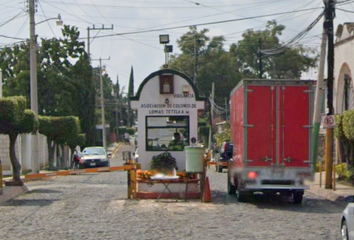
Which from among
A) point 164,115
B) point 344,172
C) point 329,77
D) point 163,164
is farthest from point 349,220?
point 344,172

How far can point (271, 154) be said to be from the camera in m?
17.9

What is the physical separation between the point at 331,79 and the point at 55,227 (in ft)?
42.2

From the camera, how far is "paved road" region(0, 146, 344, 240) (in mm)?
12969

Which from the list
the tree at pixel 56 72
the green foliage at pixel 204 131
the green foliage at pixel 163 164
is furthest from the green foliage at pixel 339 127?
the green foliage at pixel 204 131

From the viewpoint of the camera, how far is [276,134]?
17.9 m

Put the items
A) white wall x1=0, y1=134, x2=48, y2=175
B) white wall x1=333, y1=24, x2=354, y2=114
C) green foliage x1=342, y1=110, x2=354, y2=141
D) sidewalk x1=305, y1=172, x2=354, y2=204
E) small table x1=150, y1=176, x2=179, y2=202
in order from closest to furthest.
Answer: small table x1=150, y1=176, x2=179, y2=202
sidewalk x1=305, y1=172, x2=354, y2=204
green foliage x1=342, y1=110, x2=354, y2=141
white wall x1=333, y1=24, x2=354, y2=114
white wall x1=0, y1=134, x2=48, y2=175

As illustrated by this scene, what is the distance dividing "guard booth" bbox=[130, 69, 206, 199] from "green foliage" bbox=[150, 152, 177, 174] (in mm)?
617

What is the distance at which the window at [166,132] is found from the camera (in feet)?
71.7

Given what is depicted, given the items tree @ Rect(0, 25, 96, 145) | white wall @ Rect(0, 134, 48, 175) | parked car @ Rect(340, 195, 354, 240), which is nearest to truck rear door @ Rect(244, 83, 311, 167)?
parked car @ Rect(340, 195, 354, 240)

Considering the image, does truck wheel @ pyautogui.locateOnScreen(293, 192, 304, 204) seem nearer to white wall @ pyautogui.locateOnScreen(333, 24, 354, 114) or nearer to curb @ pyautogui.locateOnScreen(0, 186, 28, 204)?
curb @ pyautogui.locateOnScreen(0, 186, 28, 204)

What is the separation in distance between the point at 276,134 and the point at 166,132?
4961mm

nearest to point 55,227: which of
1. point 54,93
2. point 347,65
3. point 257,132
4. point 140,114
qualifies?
point 257,132

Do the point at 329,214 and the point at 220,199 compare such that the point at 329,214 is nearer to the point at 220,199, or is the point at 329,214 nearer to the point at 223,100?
the point at 220,199

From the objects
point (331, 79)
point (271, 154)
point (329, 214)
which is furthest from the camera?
point (331, 79)
